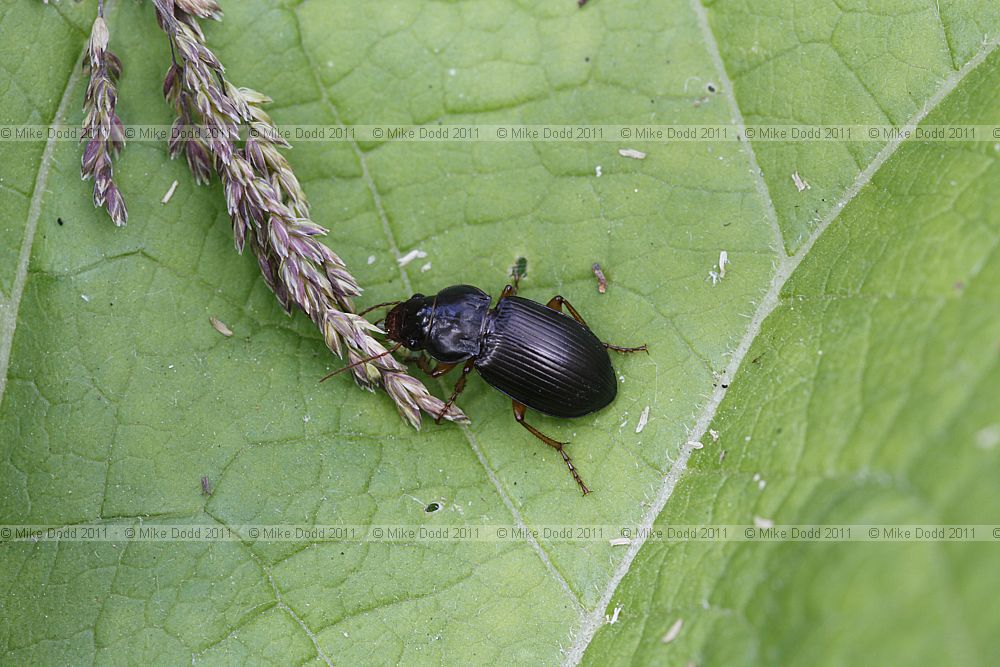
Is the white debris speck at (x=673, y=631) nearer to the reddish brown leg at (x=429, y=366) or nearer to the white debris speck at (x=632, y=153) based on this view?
the reddish brown leg at (x=429, y=366)

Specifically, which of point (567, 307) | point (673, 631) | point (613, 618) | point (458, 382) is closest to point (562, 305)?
point (567, 307)

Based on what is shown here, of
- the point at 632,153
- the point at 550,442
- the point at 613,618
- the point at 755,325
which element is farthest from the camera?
the point at 632,153

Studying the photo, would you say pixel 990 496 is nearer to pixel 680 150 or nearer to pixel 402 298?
pixel 680 150

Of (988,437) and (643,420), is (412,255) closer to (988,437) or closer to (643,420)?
(643,420)

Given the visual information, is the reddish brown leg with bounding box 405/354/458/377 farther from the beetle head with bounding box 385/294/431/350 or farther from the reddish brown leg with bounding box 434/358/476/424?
the beetle head with bounding box 385/294/431/350

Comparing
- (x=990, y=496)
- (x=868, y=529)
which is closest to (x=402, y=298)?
(x=868, y=529)
